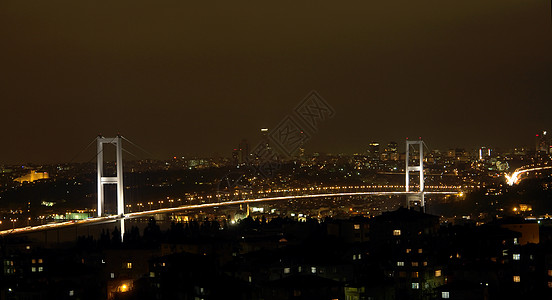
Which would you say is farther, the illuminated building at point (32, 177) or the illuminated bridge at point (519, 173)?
the illuminated building at point (32, 177)

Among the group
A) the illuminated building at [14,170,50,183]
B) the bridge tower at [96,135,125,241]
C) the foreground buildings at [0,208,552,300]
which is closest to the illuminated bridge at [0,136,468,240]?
the bridge tower at [96,135,125,241]

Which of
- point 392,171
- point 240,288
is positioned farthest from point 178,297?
point 392,171

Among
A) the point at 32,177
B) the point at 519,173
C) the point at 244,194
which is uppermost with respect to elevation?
the point at 32,177

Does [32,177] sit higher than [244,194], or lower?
higher

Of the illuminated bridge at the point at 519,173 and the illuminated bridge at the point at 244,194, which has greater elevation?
the illuminated bridge at the point at 519,173

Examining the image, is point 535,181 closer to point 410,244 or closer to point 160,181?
point 160,181

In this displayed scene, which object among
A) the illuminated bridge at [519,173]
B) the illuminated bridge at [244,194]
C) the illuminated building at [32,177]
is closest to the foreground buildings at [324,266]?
the illuminated bridge at [244,194]

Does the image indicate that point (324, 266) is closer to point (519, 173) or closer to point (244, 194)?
point (244, 194)

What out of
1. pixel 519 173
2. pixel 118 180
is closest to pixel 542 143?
pixel 519 173

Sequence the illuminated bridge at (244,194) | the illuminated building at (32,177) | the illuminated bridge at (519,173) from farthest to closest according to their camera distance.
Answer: the illuminated building at (32,177)
the illuminated bridge at (519,173)
the illuminated bridge at (244,194)

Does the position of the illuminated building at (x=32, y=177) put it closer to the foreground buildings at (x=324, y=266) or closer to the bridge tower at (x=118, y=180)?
the bridge tower at (x=118, y=180)

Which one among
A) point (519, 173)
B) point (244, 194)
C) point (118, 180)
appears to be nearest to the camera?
point (118, 180)

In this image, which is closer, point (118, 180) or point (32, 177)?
point (118, 180)
